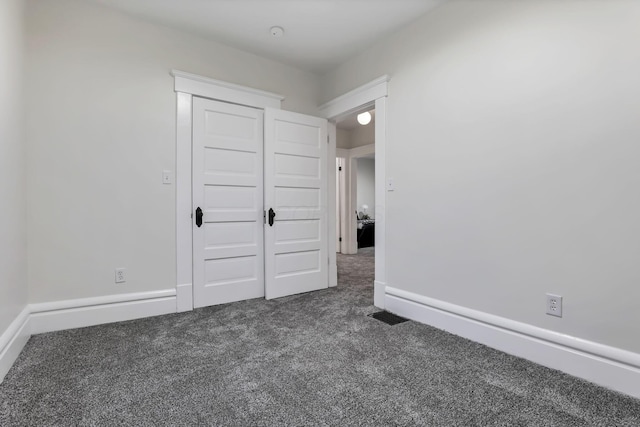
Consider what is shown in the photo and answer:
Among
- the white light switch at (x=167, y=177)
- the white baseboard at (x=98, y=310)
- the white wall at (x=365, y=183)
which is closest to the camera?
the white baseboard at (x=98, y=310)

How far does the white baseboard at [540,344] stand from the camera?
→ 1548 millimetres

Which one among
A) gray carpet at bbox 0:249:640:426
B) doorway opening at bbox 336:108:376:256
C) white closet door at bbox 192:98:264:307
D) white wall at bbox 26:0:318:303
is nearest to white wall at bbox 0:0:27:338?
white wall at bbox 26:0:318:303

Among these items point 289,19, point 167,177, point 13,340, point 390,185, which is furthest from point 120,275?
point 289,19

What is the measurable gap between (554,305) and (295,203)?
7.75ft

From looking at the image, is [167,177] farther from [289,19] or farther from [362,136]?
[362,136]

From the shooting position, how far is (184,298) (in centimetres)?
278

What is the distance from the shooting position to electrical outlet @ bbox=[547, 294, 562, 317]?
5.85ft

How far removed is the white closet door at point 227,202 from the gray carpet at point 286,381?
610 millimetres

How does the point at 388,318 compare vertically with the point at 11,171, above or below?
below

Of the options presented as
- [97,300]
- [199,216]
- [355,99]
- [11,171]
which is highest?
[355,99]

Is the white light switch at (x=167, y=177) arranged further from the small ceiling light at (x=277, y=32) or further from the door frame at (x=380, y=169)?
the door frame at (x=380, y=169)

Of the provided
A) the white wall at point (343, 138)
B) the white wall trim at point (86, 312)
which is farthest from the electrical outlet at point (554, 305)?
the white wall at point (343, 138)

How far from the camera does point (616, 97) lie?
1.58 m

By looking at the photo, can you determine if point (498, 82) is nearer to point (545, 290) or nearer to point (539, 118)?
point (539, 118)
